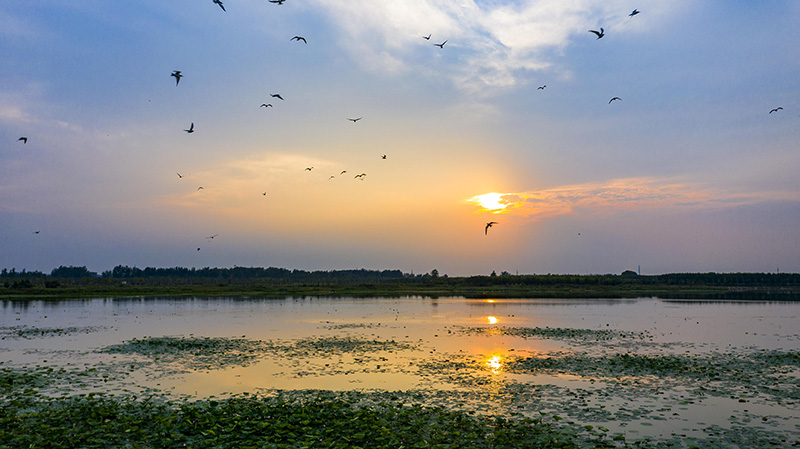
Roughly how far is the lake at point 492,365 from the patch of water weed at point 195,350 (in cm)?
12

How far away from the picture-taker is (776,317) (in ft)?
177

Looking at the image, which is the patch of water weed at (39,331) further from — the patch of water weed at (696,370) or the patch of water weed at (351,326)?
the patch of water weed at (696,370)

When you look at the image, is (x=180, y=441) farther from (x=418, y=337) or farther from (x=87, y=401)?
(x=418, y=337)

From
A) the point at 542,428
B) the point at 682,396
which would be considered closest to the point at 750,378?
the point at 682,396

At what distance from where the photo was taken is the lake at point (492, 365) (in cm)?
1669

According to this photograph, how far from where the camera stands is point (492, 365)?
2527 centimetres

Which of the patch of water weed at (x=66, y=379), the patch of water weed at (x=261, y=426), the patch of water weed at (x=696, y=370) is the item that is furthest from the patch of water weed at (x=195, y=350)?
the patch of water weed at (x=696, y=370)

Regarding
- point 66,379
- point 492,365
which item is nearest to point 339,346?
point 492,365

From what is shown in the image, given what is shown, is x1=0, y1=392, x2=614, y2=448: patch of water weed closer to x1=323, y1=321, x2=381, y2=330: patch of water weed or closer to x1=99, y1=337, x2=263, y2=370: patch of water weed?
x1=99, y1=337, x2=263, y2=370: patch of water weed

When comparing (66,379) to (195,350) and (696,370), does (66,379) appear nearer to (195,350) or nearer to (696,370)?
(195,350)

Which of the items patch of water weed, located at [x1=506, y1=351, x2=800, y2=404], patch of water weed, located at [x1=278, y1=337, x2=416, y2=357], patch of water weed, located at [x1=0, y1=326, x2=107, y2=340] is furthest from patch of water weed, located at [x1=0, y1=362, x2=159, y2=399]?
patch of water weed, located at [x1=506, y1=351, x2=800, y2=404]

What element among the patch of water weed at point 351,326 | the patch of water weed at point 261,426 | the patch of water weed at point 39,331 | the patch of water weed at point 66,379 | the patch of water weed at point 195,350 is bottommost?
the patch of water weed at point 351,326

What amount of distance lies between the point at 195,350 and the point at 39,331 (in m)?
18.8

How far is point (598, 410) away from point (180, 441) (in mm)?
13281
